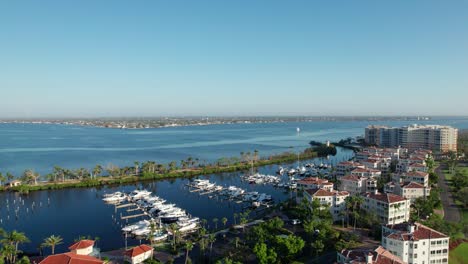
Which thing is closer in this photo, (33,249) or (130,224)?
(33,249)

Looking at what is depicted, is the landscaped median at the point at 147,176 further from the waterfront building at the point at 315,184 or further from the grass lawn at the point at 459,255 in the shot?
the grass lawn at the point at 459,255

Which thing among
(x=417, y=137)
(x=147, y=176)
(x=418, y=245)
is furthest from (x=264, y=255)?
(x=417, y=137)

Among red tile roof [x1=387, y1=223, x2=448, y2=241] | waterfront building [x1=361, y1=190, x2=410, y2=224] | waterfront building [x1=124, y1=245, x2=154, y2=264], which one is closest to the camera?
red tile roof [x1=387, y1=223, x2=448, y2=241]

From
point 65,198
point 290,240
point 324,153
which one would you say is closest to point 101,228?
point 65,198

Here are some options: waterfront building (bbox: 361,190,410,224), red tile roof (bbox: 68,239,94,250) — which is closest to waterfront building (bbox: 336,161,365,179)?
waterfront building (bbox: 361,190,410,224)

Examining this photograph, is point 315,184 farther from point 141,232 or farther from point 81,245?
point 81,245

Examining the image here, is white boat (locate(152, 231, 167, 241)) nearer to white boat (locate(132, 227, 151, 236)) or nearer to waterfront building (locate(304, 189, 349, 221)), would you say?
white boat (locate(132, 227, 151, 236))

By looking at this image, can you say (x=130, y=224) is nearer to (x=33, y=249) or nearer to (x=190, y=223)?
(x=190, y=223)
